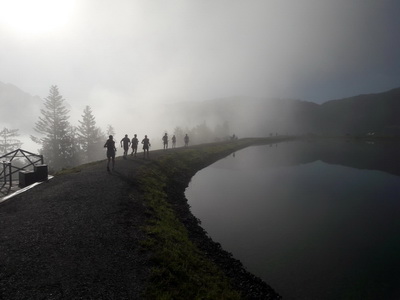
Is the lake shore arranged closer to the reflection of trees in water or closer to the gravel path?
the gravel path

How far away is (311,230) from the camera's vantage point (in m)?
14.4

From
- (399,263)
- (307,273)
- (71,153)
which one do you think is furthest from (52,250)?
(71,153)

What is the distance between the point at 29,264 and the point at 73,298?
2.37 meters

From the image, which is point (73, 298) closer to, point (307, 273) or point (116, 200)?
point (116, 200)

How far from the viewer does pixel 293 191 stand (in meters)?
23.8

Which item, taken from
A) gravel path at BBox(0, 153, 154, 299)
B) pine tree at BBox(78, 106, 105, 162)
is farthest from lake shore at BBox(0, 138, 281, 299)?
pine tree at BBox(78, 106, 105, 162)

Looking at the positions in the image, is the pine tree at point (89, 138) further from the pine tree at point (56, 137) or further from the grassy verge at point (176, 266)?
the grassy verge at point (176, 266)

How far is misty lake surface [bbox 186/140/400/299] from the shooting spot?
9547 millimetres

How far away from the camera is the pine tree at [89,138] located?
6556cm

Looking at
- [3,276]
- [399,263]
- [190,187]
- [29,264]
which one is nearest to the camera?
[3,276]

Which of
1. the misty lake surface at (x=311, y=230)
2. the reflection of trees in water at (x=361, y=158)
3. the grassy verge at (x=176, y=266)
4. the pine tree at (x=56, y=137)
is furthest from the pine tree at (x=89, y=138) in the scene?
the grassy verge at (x=176, y=266)

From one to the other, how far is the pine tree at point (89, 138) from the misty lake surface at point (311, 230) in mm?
48031

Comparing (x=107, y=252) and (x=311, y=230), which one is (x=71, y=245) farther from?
(x=311, y=230)

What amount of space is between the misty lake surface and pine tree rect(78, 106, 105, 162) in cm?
4803
